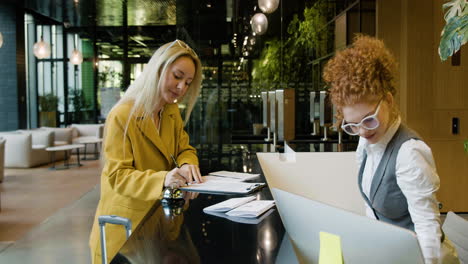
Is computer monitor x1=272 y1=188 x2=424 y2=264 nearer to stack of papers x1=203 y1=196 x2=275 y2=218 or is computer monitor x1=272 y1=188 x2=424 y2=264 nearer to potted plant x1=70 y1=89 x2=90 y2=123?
stack of papers x1=203 y1=196 x2=275 y2=218

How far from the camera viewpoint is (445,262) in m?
1.33

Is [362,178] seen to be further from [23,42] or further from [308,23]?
[23,42]

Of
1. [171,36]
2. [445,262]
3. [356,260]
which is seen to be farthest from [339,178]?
[171,36]

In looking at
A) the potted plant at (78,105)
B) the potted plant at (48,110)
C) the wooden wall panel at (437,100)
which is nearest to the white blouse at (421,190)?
the wooden wall panel at (437,100)

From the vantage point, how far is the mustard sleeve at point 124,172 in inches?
67.9

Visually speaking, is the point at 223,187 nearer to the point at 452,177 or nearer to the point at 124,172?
the point at 124,172

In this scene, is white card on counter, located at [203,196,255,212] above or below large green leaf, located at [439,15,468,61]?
below

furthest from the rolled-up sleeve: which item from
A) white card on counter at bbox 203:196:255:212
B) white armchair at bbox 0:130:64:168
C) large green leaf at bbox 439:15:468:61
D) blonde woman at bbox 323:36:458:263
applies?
white armchair at bbox 0:130:64:168

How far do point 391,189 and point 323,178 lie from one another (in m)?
2.22

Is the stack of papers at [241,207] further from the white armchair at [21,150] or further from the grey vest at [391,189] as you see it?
the white armchair at [21,150]

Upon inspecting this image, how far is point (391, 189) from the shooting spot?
4.61ft

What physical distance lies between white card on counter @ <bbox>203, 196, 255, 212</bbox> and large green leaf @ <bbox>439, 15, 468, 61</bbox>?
109cm

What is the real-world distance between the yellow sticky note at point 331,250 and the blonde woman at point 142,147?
0.98 meters

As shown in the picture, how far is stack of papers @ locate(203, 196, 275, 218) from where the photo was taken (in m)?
1.64
